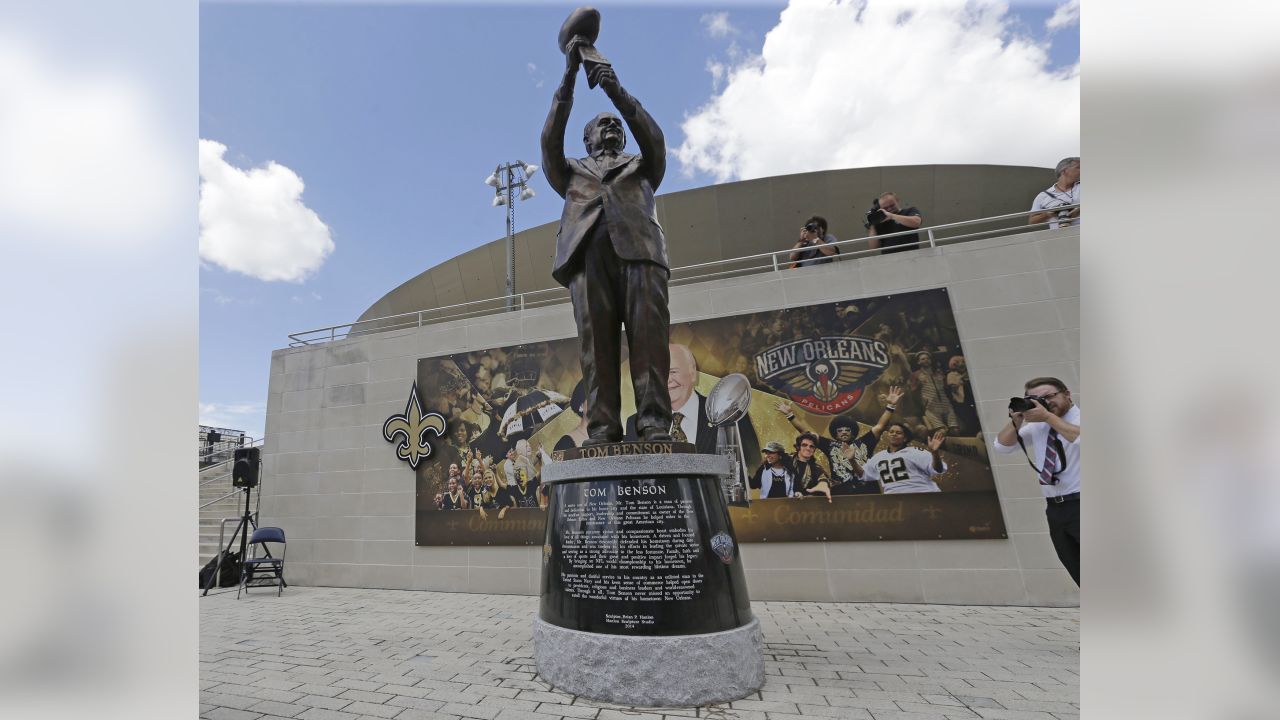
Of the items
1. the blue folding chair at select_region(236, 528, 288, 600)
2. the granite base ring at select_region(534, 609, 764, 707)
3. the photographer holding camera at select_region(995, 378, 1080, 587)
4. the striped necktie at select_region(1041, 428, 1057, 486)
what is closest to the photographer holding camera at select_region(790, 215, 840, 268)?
the photographer holding camera at select_region(995, 378, 1080, 587)

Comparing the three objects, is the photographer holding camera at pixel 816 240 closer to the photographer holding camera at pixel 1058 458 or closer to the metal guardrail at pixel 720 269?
the metal guardrail at pixel 720 269

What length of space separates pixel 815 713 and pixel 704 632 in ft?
2.32

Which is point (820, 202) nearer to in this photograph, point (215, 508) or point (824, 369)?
point (824, 369)

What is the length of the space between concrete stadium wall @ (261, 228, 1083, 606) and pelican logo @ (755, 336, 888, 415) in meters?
0.64

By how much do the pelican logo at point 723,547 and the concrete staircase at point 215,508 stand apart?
9706 mm

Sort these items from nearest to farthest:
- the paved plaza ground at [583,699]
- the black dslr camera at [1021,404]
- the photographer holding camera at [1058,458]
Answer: the paved plaza ground at [583,699]
the photographer holding camera at [1058,458]
the black dslr camera at [1021,404]

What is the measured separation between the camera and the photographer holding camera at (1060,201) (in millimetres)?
7902

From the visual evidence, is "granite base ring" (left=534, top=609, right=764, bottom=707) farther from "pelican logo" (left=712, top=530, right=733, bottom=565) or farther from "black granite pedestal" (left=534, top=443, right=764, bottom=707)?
"pelican logo" (left=712, top=530, right=733, bottom=565)

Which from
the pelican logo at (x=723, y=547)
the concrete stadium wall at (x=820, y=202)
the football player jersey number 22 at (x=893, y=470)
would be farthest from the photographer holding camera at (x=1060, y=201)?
the pelican logo at (x=723, y=547)

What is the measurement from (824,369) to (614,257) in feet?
14.1

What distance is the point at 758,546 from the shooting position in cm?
770

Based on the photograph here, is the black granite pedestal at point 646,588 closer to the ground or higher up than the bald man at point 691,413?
closer to the ground

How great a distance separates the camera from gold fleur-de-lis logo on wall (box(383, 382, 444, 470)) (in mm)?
9602
